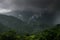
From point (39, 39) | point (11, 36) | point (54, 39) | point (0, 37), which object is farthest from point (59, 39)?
point (0, 37)

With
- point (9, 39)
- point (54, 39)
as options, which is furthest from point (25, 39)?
point (54, 39)

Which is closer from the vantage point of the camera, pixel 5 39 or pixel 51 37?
pixel 5 39

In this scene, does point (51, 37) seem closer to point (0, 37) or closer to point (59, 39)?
point (59, 39)

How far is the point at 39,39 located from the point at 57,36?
3.32m

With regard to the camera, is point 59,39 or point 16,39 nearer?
point 16,39

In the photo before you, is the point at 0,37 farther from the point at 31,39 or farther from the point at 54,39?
the point at 54,39

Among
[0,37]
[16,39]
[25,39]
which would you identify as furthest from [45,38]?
[0,37]

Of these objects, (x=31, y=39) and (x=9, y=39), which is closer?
(x=9, y=39)

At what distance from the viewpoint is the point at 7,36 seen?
25.5 m

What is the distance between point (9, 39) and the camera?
968 inches

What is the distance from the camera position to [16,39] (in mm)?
24938

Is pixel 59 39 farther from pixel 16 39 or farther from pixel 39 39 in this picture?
pixel 16 39

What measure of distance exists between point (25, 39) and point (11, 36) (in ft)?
7.77

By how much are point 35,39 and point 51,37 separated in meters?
2.99
